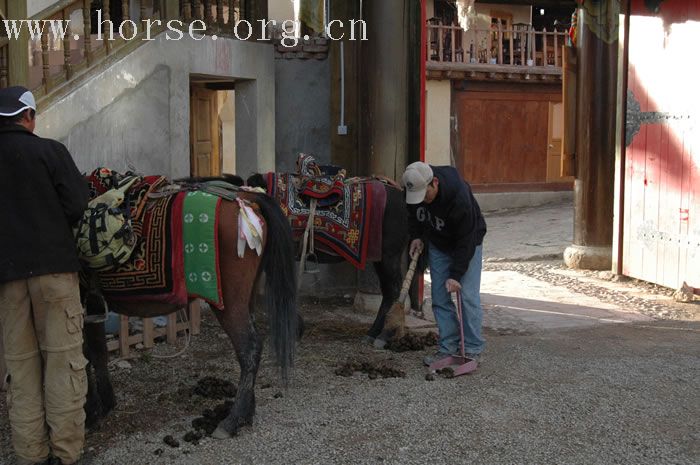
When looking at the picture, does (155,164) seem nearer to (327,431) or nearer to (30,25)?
(30,25)

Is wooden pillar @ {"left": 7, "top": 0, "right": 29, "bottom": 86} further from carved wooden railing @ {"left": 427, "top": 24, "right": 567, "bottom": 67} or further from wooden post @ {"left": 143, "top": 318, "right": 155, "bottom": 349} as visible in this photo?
carved wooden railing @ {"left": 427, "top": 24, "right": 567, "bottom": 67}

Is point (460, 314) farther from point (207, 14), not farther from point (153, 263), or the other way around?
point (207, 14)

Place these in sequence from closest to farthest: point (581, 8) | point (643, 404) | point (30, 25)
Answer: point (643, 404) < point (30, 25) < point (581, 8)

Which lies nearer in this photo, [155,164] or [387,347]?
[387,347]

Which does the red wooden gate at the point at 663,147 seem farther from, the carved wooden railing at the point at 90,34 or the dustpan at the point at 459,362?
the carved wooden railing at the point at 90,34

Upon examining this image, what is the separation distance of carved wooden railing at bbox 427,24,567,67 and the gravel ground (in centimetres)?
1250

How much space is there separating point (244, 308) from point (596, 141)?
6.87 metres

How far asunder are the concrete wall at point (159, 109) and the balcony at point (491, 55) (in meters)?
10.5

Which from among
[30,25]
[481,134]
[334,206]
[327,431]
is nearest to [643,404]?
[327,431]

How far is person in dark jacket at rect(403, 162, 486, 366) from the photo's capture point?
5199 mm

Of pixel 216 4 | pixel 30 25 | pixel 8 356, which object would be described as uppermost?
pixel 216 4

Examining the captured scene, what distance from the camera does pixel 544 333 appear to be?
22.5ft

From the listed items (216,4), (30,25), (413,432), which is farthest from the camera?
(216,4)

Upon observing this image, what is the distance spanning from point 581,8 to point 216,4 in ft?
14.9
